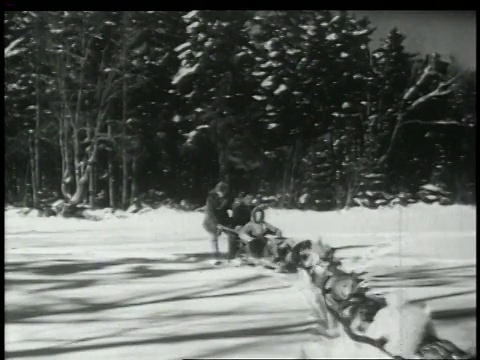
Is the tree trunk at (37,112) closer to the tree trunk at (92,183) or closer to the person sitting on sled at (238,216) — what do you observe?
the tree trunk at (92,183)

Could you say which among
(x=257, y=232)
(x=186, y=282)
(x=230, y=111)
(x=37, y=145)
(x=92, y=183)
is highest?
(x=230, y=111)

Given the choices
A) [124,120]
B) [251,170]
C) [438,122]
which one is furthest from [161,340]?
[438,122]

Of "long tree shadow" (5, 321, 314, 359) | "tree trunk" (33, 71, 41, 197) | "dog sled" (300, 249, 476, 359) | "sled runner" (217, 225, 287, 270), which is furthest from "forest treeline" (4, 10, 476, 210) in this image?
"long tree shadow" (5, 321, 314, 359)

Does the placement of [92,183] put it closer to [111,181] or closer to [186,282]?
[111,181]

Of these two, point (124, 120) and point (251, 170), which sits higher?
point (124, 120)

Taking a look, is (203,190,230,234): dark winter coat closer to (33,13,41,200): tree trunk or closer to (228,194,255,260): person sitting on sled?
(228,194,255,260): person sitting on sled

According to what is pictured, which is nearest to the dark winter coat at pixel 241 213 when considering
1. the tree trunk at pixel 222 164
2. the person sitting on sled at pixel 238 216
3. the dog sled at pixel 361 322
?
the person sitting on sled at pixel 238 216

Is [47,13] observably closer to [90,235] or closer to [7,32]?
[7,32]
